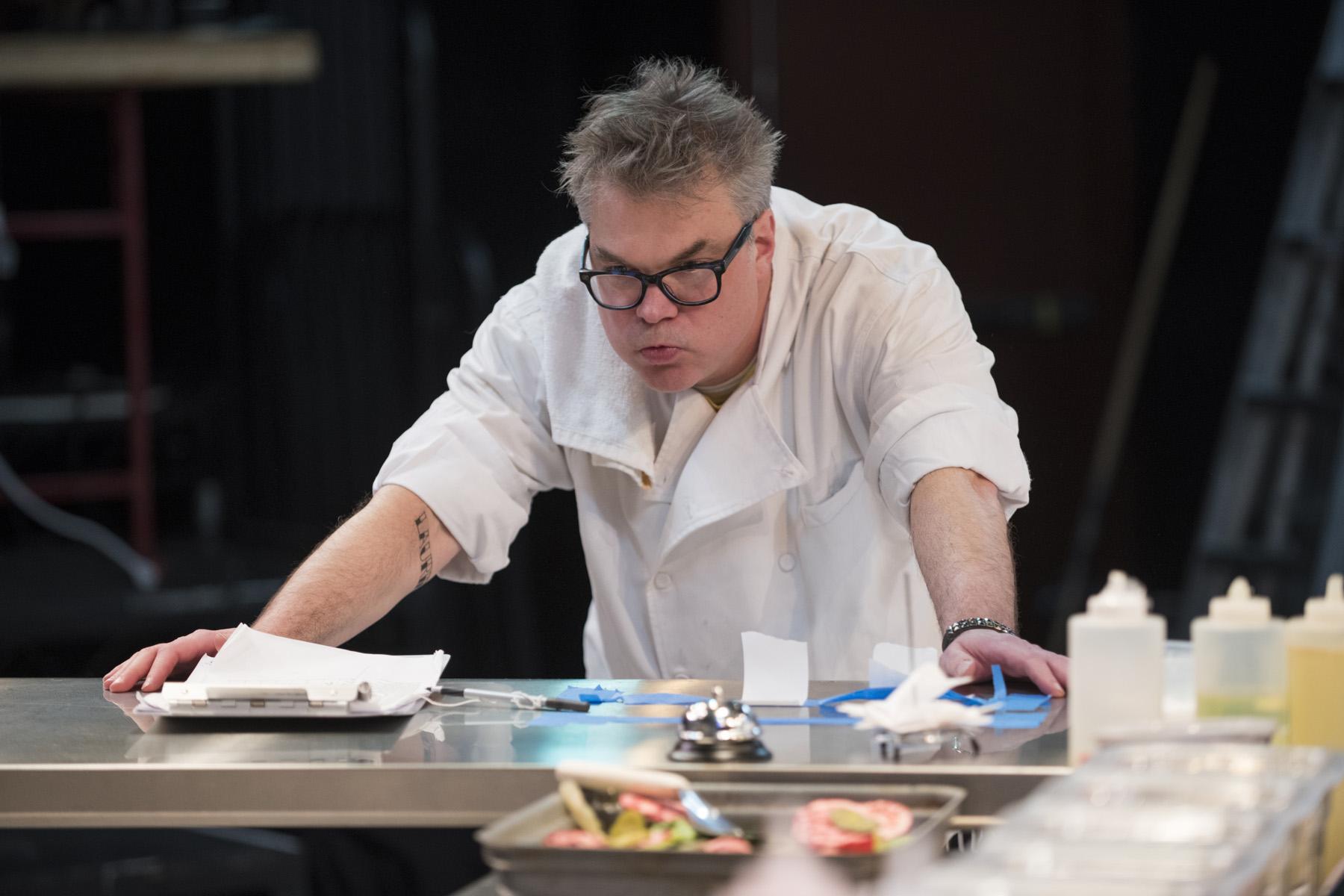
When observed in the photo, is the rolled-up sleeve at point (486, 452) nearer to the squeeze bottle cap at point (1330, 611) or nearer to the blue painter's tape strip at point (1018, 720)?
the blue painter's tape strip at point (1018, 720)

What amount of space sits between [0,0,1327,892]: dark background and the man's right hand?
2032 mm

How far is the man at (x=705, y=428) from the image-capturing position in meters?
1.79

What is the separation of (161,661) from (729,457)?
0.73 metres

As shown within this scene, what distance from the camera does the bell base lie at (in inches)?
46.8

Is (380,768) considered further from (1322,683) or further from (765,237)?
(765,237)

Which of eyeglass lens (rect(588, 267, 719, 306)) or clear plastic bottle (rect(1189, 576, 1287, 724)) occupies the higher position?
eyeglass lens (rect(588, 267, 719, 306))

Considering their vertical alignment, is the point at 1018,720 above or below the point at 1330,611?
below

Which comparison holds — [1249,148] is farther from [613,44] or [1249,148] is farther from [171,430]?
[171,430]

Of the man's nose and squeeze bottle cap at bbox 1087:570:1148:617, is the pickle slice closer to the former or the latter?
squeeze bottle cap at bbox 1087:570:1148:617

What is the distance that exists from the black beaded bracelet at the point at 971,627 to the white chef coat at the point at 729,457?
0.36 metres

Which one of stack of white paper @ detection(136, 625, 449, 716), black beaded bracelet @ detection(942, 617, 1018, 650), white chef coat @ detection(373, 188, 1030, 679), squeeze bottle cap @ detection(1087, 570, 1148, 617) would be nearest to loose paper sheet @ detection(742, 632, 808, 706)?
black beaded bracelet @ detection(942, 617, 1018, 650)

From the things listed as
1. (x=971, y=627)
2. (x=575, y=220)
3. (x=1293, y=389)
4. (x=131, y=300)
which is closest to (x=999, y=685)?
(x=971, y=627)

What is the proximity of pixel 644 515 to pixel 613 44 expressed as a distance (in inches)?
84.6

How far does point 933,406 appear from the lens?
182 centimetres
